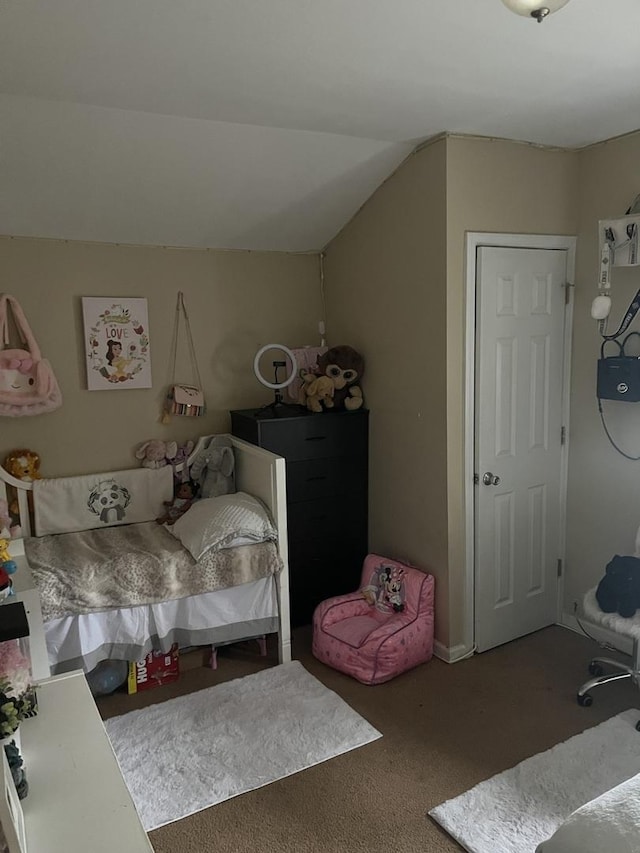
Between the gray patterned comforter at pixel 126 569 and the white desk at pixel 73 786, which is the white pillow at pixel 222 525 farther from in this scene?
the white desk at pixel 73 786

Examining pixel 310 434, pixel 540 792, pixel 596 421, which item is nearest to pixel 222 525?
pixel 310 434

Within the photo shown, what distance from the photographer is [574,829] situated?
4.58ft

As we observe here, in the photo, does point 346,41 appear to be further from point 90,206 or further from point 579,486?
point 579,486

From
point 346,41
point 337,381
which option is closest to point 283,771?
point 337,381

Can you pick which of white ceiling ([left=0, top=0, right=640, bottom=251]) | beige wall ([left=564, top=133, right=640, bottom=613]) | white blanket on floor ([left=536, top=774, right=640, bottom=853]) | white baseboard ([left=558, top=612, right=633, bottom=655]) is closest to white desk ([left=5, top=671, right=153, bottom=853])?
white blanket on floor ([left=536, top=774, right=640, bottom=853])

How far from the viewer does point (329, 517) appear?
3.48 metres

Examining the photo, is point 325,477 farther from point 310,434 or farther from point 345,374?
point 345,374

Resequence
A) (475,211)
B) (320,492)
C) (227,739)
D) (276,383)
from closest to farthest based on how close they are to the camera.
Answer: (227,739)
(475,211)
(320,492)
(276,383)

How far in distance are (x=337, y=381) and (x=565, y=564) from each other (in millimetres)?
1505

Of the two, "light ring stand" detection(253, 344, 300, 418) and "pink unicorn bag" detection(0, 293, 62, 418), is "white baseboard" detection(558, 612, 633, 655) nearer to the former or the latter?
"light ring stand" detection(253, 344, 300, 418)

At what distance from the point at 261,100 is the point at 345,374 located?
4.65 ft

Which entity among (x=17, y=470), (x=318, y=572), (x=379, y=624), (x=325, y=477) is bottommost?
(x=379, y=624)

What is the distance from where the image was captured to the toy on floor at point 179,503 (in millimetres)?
3370

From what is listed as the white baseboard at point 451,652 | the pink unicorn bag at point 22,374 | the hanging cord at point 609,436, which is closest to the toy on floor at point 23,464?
the pink unicorn bag at point 22,374
